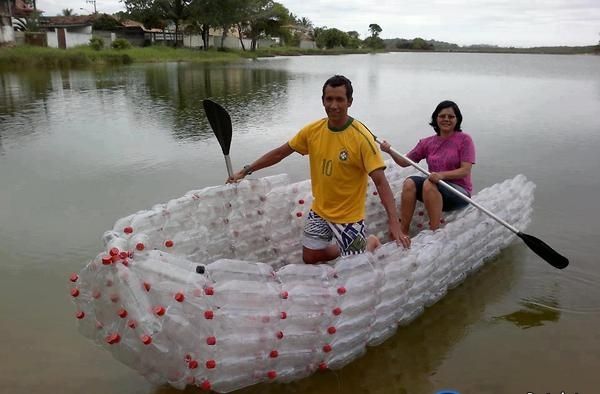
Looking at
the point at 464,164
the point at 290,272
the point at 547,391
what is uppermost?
the point at 464,164

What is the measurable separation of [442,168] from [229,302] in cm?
287

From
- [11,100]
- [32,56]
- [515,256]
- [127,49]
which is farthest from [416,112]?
[127,49]

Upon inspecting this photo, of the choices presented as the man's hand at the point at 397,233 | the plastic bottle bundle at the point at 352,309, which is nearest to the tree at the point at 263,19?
the man's hand at the point at 397,233

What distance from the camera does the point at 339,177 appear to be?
12.0ft

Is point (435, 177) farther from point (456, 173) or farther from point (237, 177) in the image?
point (237, 177)

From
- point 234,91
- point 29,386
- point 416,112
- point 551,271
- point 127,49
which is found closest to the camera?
point 29,386

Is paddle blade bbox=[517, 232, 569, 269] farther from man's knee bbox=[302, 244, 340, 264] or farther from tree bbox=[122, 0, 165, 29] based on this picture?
tree bbox=[122, 0, 165, 29]

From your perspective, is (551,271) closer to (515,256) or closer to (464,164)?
(515,256)

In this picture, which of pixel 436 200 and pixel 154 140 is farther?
pixel 154 140

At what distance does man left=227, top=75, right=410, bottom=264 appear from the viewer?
3.50 metres

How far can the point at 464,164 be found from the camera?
Result: 479cm

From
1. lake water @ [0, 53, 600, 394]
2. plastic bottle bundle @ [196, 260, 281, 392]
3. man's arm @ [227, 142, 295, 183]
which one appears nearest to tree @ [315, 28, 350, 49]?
lake water @ [0, 53, 600, 394]

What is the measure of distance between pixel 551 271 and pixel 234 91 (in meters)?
16.3

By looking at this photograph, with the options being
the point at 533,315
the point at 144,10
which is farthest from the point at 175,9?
the point at 533,315
